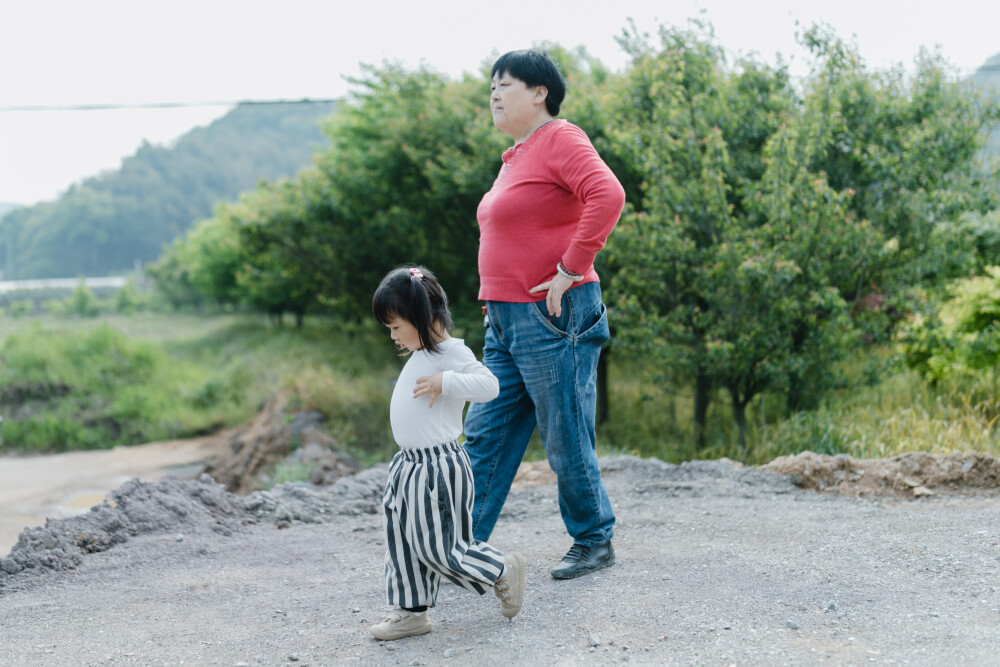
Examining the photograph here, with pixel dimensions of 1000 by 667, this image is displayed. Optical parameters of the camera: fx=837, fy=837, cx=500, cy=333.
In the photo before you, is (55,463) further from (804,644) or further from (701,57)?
(804,644)

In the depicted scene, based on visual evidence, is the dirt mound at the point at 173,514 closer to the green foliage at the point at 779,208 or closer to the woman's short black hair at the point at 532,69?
the woman's short black hair at the point at 532,69

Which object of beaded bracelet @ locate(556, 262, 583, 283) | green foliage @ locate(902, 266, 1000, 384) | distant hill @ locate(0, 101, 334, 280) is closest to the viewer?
beaded bracelet @ locate(556, 262, 583, 283)

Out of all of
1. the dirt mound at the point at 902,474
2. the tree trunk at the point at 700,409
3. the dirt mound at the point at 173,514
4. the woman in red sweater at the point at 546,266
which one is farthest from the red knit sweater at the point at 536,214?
the tree trunk at the point at 700,409

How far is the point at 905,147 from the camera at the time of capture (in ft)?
22.8

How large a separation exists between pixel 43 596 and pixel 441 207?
7659 mm

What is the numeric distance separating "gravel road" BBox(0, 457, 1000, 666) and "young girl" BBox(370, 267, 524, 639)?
25 centimetres

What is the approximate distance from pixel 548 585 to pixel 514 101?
1884mm

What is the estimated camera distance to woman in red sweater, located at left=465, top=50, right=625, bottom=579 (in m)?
3.02

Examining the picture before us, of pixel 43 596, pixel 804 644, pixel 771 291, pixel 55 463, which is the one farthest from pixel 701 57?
pixel 55 463

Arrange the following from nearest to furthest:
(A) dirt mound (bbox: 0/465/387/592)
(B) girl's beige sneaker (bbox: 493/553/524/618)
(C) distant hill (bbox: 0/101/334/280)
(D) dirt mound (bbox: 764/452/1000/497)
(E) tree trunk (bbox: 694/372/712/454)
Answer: (B) girl's beige sneaker (bbox: 493/553/524/618) < (A) dirt mound (bbox: 0/465/387/592) < (D) dirt mound (bbox: 764/452/1000/497) < (E) tree trunk (bbox: 694/372/712/454) < (C) distant hill (bbox: 0/101/334/280)

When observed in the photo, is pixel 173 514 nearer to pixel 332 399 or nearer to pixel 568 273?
pixel 568 273

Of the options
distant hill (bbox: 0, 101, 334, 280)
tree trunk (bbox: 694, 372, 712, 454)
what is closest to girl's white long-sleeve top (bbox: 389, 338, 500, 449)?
tree trunk (bbox: 694, 372, 712, 454)

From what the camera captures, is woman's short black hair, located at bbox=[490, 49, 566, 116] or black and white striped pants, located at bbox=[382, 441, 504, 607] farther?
woman's short black hair, located at bbox=[490, 49, 566, 116]

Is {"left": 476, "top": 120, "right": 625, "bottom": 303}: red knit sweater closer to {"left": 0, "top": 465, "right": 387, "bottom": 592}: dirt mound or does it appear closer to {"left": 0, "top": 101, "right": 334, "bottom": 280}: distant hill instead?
{"left": 0, "top": 465, "right": 387, "bottom": 592}: dirt mound
